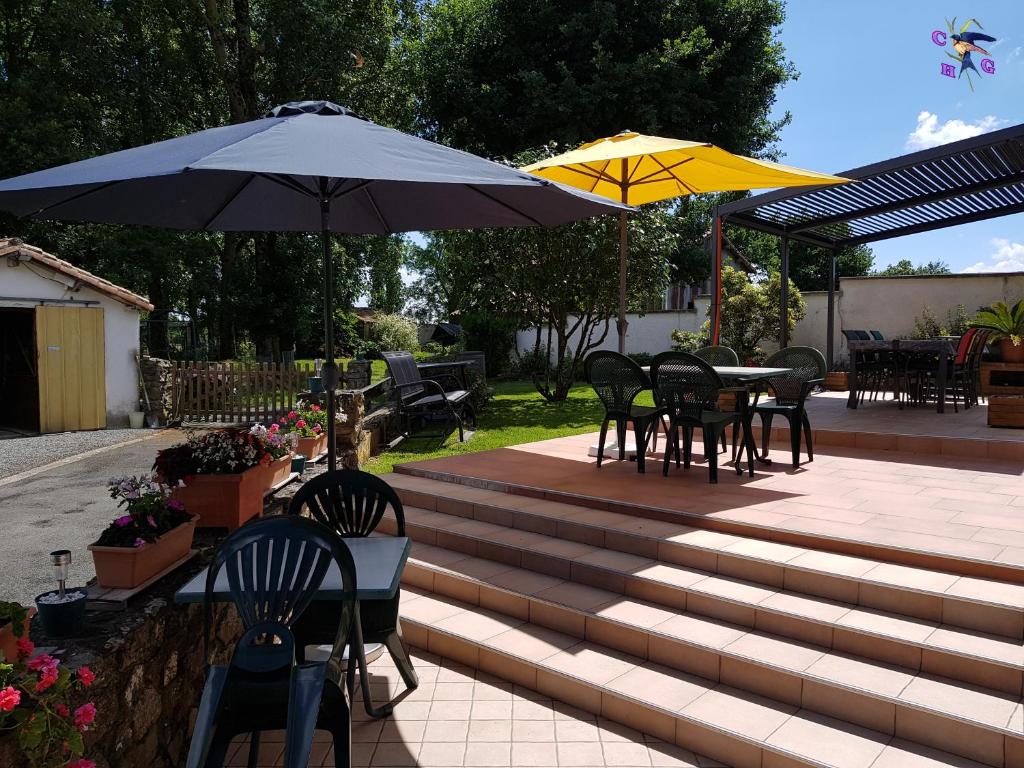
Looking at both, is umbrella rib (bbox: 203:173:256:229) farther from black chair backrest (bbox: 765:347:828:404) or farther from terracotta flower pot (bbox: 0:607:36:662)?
black chair backrest (bbox: 765:347:828:404)

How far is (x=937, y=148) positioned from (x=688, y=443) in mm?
4395

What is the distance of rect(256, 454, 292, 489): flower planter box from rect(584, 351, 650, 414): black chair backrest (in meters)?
2.26

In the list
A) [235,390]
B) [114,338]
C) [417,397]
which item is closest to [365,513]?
[417,397]

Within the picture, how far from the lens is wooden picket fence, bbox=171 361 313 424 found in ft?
38.4

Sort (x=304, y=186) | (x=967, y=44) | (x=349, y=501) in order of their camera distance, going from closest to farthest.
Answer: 1. (x=349, y=501)
2. (x=304, y=186)
3. (x=967, y=44)

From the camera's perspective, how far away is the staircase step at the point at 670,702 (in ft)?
8.41

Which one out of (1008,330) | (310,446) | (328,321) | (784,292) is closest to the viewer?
(328,321)

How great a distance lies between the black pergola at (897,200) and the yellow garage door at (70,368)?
34.2 ft

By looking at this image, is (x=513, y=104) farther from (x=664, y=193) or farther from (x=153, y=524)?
(x=153, y=524)

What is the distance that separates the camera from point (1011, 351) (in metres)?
6.88

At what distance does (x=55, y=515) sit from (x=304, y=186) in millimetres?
4658

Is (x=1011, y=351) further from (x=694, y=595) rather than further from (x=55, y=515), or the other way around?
(x=55, y=515)

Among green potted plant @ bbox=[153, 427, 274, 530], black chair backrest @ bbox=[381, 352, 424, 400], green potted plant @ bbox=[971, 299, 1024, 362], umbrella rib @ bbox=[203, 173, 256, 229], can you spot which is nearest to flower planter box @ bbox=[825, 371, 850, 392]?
green potted plant @ bbox=[971, 299, 1024, 362]

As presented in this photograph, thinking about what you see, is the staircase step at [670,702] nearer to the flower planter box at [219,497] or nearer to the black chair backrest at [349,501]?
the black chair backrest at [349,501]
